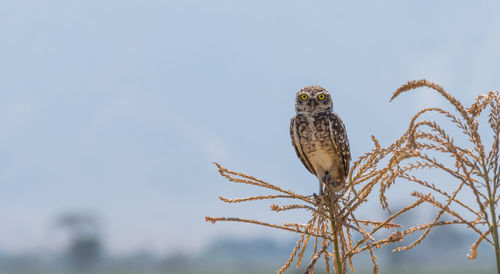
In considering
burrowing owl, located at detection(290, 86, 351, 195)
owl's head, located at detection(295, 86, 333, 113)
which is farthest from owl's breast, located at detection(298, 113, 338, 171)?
owl's head, located at detection(295, 86, 333, 113)

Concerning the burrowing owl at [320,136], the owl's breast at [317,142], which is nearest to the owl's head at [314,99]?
the burrowing owl at [320,136]

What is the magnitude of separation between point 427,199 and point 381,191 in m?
0.63

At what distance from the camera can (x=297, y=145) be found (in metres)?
6.21

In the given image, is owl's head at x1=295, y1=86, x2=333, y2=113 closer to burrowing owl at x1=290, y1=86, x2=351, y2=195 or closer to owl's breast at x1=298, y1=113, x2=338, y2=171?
burrowing owl at x1=290, y1=86, x2=351, y2=195

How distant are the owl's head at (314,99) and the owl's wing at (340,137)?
0.45ft

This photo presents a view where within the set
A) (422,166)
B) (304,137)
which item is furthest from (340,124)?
(422,166)

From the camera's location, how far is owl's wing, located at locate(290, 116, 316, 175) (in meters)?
6.18

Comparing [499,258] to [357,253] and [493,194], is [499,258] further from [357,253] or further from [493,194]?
[357,253]

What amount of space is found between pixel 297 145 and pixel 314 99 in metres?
0.58

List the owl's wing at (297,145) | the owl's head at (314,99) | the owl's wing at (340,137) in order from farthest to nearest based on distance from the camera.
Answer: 1. the owl's wing at (297,145)
2. the owl's head at (314,99)
3. the owl's wing at (340,137)

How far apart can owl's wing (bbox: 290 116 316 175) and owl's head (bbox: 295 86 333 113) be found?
22 centimetres

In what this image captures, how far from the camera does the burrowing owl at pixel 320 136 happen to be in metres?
5.95

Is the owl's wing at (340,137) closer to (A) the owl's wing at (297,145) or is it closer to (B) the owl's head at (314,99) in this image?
(B) the owl's head at (314,99)

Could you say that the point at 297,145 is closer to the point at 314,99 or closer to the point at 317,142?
the point at 317,142
